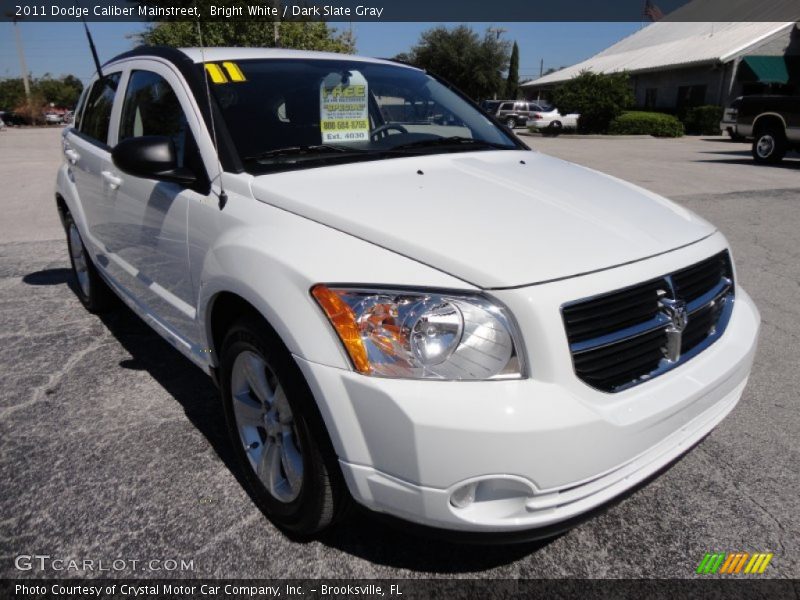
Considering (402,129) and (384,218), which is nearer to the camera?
(384,218)

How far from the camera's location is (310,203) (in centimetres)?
203

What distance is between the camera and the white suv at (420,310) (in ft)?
5.36

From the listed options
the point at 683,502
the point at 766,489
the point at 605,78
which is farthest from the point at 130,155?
the point at 605,78

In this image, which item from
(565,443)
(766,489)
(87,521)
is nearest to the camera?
(565,443)

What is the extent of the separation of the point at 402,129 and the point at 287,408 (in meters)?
1.69

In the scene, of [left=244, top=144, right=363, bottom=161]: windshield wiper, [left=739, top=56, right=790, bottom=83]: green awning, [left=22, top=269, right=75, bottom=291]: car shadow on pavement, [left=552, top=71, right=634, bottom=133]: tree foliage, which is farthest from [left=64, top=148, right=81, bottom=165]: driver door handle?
[left=739, top=56, right=790, bottom=83]: green awning

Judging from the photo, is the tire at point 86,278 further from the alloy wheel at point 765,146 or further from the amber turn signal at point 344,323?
the alloy wheel at point 765,146

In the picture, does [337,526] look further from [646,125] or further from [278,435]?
[646,125]

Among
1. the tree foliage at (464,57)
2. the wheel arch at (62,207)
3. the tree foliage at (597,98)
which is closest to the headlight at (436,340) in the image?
the wheel arch at (62,207)

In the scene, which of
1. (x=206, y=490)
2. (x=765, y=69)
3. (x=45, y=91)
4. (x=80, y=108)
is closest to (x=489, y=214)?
(x=206, y=490)

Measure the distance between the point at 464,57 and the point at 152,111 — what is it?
4978 cm

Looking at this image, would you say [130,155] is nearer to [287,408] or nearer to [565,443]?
[287,408]

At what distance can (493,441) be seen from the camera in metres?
1.57

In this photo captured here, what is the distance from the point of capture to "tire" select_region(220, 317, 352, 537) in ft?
6.03
